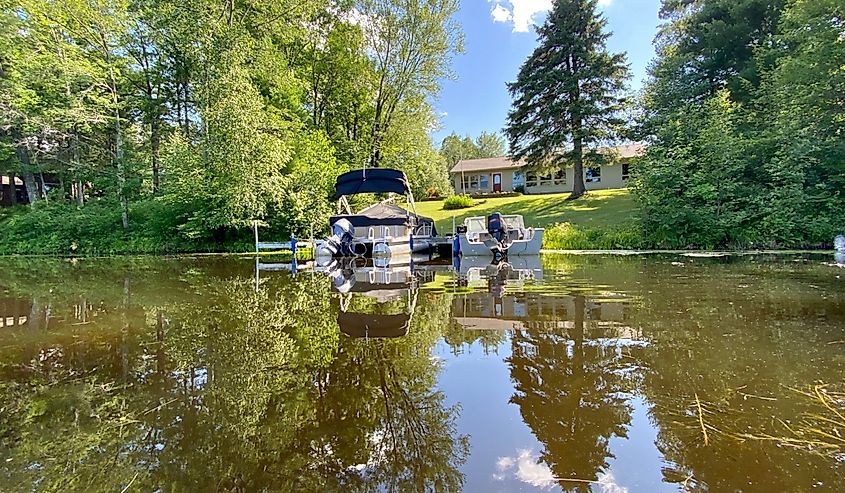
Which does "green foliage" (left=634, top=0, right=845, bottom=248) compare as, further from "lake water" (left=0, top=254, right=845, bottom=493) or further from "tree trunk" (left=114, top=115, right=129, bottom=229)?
"tree trunk" (left=114, top=115, right=129, bottom=229)

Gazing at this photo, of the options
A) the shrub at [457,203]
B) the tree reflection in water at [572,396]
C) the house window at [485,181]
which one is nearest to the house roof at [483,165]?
the house window at [485,181]

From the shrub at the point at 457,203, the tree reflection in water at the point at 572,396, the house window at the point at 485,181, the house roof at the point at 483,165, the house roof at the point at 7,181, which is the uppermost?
the house roof at the point at 483,165

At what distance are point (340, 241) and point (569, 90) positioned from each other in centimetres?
1526

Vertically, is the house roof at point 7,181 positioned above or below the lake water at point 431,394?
above

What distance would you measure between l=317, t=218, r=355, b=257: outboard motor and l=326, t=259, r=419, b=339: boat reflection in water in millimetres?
3288

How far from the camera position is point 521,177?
35.9 metres

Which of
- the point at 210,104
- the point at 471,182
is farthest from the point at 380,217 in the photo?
the point at 471,182

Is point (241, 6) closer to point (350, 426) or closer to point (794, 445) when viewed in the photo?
point (350, 426)

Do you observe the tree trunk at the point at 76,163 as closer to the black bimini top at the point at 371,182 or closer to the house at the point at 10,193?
the house at the point at 10,193

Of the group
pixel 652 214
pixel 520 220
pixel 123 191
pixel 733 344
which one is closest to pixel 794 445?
pixel 733 344

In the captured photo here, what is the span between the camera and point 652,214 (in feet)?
55.1

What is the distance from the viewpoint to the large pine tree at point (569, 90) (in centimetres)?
2303

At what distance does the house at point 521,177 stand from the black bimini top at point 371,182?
39.2 ft

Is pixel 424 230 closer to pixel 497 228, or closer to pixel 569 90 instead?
pixel 497 228
